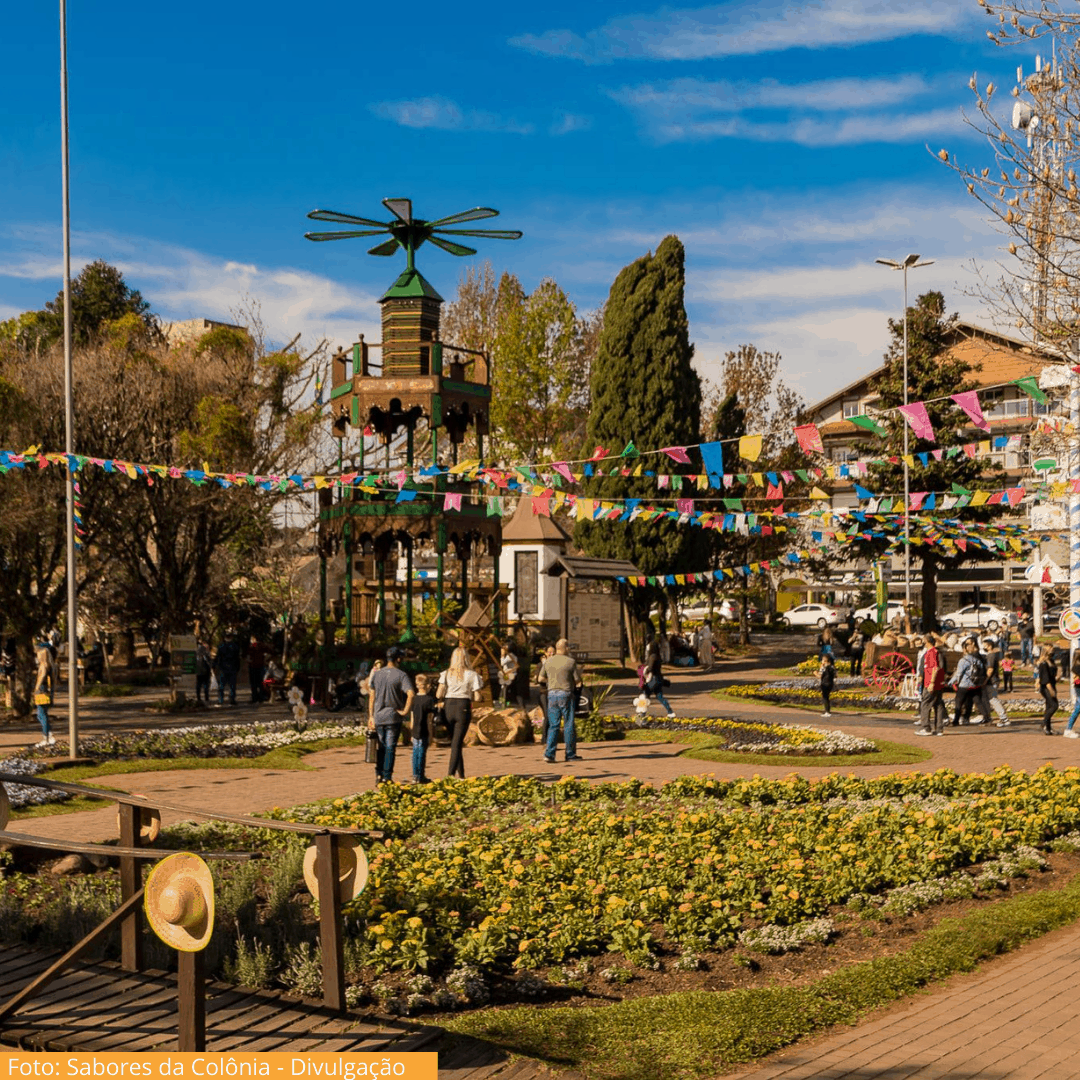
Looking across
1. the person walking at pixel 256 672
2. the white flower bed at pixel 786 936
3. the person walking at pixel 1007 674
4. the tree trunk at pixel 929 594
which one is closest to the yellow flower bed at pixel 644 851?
the white flower bed at pixel 786 936

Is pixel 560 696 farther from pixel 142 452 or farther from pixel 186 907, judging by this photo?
pixel 142 452

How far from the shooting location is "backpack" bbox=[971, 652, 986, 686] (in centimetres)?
2317

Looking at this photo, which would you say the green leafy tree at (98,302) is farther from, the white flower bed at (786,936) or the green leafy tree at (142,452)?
the white flower bed at (786,936)

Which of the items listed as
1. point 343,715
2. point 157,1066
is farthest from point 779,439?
point 157,1066

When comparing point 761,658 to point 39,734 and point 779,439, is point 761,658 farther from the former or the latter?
point 39,734

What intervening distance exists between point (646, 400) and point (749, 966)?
36723 mm

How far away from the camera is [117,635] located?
38.9 metres

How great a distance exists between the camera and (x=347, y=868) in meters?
6.67

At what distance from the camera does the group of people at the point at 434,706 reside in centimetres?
1524

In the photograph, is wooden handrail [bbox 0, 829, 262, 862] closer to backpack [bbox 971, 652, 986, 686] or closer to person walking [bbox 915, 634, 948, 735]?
person walking [bbox 915, 634, 948, 735]

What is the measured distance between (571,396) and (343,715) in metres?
36.4

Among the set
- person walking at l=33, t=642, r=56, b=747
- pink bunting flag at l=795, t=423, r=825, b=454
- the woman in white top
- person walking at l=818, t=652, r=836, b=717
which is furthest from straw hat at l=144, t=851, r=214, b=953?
person walking at l=818, t=652, r=836, b=717

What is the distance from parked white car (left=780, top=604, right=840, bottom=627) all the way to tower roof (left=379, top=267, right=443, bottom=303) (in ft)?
139

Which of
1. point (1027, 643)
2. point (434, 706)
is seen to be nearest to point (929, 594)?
point (1027, 643)
